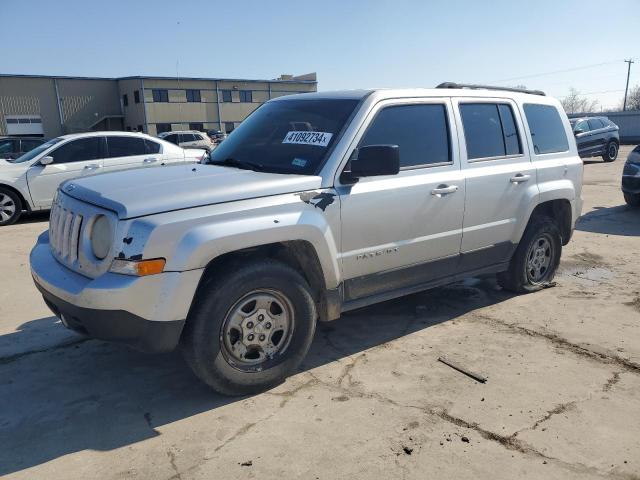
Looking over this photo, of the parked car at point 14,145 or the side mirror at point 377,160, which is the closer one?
the side mirror at point 377,160

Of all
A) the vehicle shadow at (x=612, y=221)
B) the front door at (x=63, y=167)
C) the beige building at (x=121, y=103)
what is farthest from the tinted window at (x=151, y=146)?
the beige building at (x=121, y=103)

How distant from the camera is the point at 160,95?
166 feet

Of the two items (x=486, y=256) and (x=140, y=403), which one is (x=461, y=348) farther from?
(x=140, y=403)

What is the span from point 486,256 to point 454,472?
253cm

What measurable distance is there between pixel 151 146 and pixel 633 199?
9655 mm

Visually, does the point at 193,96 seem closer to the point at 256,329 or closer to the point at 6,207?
the point at 6,207

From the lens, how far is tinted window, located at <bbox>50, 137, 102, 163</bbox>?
9.94 m

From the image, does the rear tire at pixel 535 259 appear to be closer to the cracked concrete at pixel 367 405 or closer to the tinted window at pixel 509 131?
the cracked concrete at pixel 367 405

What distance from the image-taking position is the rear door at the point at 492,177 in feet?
14.7

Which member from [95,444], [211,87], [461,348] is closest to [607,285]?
[461,348]

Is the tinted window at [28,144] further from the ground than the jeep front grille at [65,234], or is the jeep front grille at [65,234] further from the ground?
the tinted window at [28,144]

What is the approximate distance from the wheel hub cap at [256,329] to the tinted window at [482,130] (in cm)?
218

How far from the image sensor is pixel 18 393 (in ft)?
11.6

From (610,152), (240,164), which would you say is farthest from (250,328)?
(610,152)
